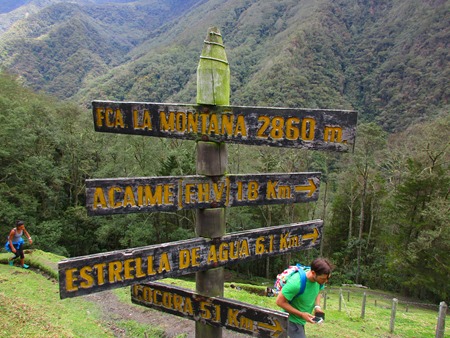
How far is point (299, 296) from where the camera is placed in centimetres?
340

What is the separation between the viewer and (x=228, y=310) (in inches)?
127

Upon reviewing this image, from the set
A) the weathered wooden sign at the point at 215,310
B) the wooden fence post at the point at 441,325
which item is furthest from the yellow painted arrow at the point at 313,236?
the wooden fence post at the point at 441,325

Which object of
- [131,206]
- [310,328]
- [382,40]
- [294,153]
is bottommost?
[310,328]

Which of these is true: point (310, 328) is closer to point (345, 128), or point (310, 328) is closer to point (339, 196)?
point (345, 128)

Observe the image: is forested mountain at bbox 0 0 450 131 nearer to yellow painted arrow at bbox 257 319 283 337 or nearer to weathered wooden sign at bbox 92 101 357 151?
weathered wooden sign at bbox 92 101 357 151

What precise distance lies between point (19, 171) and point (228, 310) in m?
23.2

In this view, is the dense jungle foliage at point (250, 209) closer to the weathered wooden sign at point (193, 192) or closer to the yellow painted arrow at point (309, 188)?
the yellow painted arrow at point (309, 188)

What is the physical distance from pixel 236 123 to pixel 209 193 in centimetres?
74

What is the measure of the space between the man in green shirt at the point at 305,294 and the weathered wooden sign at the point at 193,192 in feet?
2.36

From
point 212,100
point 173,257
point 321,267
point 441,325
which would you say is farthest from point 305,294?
point 441,325

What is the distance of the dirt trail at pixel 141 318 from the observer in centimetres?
706

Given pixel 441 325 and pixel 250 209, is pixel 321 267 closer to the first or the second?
pixel 441 325

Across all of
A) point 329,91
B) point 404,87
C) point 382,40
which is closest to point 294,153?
point 329,91

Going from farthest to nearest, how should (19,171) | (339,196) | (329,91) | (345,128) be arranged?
(329,91) < (339,196) < (19,171) < (345,128)
